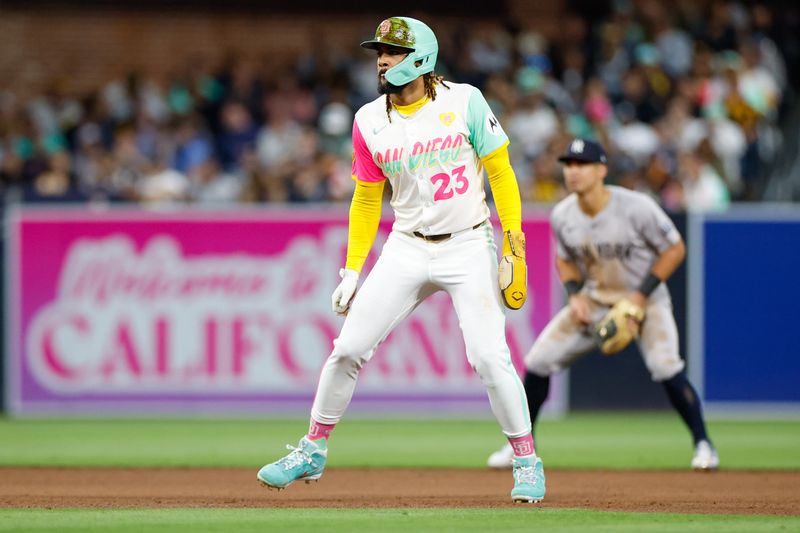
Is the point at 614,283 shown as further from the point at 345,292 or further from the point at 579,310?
the point at 345,292

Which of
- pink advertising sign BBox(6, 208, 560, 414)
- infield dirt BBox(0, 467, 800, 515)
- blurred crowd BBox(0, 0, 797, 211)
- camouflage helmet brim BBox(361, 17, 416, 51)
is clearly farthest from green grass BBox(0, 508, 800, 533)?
blurred crowd BBox(0, 0, 797, 211)

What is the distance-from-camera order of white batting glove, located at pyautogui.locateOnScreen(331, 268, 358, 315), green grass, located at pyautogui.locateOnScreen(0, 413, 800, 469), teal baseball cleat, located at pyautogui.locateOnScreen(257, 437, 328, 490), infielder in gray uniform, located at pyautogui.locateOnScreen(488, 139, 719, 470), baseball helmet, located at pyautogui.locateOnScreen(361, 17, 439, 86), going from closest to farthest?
baseball helmet, located at pyautogui.locateOnScreen(361, 17, 439, 86), teal baseball cleat, located at pyautogui.locateOnScreen(257, 437, 328, 490), white batting glove, located at pyautogui.locateOnScreen(331, 268, 358, 315), infielder in gray uniform, located at pyautogui.locateOnScreen(488, 139, 719, 470), green grass, located at pyautogui.locateOnScreen(0, 413, 800, 469)

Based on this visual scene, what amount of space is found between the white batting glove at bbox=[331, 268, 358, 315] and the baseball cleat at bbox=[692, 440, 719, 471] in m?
3.12

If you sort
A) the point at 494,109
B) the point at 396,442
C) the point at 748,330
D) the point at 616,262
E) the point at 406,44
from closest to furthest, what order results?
the point at 406,44, the point at 616,262, the point at 396,442, the point at 748,330, the point at 494,109

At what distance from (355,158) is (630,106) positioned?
1048cm

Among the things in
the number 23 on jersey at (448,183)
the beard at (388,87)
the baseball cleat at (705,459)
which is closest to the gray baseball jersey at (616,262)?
the baseball cleat at (705,459)

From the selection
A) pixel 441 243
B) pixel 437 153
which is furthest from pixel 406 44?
pixel 441 243

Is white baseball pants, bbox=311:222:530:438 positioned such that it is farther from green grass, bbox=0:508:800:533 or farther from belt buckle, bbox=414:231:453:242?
green grass, bbox=0:508:800:533

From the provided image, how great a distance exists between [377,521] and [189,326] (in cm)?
757

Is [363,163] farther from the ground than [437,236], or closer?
farther from the ground

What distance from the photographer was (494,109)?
16797mm

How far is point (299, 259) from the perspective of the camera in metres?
13.9

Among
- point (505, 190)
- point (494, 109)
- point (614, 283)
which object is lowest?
point (614, 283)

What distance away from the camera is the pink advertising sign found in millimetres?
13773
